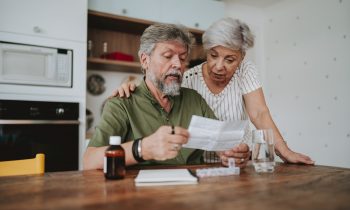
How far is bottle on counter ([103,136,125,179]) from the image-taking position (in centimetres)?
94

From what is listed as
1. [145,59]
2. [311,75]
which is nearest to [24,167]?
[145,59]

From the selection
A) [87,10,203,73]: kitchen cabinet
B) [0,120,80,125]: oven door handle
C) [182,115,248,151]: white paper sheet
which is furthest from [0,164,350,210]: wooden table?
[87,10,203,73]: kitchen cabinet

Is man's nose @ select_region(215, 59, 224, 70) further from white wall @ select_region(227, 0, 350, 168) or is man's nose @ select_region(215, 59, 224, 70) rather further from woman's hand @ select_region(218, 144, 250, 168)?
white wall @ select_region(227, 0, 350, 168)

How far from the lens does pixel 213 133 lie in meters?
1.02

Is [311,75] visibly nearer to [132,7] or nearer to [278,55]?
[278,55]

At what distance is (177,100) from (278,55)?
2.81 m

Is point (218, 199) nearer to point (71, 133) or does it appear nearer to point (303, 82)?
point (71, 133)

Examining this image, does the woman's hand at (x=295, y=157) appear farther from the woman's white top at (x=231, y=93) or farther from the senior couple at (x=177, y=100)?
the woman's white top at (x=231, y=93)

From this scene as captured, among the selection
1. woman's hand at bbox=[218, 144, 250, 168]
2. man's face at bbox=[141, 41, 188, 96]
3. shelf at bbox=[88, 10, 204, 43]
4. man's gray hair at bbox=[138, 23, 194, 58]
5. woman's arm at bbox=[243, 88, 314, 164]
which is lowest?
woman's hand at bbox=[218, 144, 250, 168]

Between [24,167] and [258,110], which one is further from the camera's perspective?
[258,110]

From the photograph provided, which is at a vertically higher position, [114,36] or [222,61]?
[114,36]

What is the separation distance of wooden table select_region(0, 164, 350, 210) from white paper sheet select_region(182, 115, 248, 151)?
0.14 meters

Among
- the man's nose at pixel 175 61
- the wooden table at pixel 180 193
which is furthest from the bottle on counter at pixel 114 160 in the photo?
the man's nose at pixel 175 61

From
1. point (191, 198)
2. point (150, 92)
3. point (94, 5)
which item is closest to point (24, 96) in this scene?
point (94, 5)
